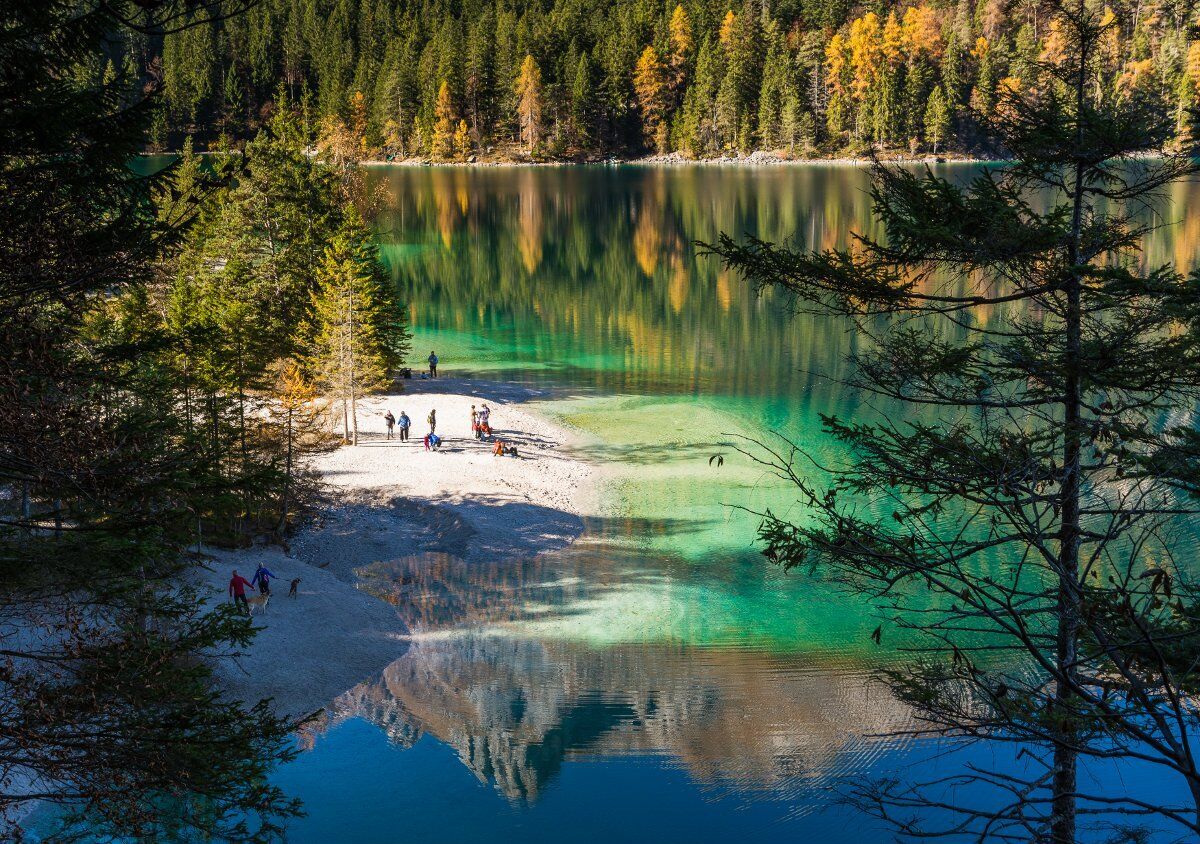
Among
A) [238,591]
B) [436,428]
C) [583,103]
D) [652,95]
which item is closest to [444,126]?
[583,103]

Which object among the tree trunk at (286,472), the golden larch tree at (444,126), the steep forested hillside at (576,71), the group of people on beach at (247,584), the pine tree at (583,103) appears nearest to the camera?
the group of people on beach at (247,584)

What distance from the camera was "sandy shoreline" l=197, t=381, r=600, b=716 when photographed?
2127 centimetres

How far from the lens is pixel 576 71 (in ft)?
452

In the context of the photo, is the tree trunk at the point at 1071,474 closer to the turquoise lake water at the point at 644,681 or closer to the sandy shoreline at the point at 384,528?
the turquoise lake water at the point at 644,681

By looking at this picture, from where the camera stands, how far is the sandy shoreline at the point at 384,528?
21.3 metres

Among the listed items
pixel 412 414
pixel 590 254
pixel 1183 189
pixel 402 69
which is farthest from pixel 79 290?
pixel 402 69

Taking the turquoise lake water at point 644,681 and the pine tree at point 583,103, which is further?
the pine tree at point 583,103

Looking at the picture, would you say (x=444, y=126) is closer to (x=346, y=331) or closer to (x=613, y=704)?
(x=346, y=331)

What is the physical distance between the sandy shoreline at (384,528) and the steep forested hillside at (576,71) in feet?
296

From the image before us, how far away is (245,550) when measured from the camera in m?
26.6

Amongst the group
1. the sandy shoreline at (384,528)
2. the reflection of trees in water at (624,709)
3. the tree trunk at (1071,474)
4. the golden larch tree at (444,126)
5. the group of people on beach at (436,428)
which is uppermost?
the golden larch tree at (444,126)

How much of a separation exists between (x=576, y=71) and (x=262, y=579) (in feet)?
409

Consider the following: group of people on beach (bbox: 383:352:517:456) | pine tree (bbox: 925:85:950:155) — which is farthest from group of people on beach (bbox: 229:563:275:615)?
pine tree (bbox: 925:85:950:155)

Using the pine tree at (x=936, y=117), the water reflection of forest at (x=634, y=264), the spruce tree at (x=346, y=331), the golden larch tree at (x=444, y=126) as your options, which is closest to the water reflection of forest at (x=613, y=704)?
the water reflection of forest at (x=634, y=264)
